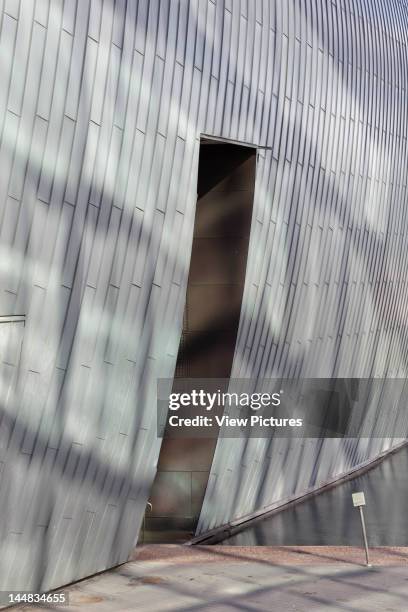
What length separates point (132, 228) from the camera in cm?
1447

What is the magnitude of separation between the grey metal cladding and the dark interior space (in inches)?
11.2

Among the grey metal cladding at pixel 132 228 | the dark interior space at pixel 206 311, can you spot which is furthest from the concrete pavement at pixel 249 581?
the dark interior space at pixel 206 311

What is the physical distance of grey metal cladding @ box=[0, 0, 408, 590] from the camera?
12.5 metres

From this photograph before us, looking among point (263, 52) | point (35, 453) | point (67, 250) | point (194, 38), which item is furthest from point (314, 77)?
point (35, 453)

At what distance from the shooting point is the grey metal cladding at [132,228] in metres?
12.5

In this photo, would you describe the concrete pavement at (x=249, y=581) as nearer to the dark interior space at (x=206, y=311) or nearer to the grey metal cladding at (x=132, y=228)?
the grey metal cladding at (x=132, y=228)

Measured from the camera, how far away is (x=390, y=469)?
27.2 m

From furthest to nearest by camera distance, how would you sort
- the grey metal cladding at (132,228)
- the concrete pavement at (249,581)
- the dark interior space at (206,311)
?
the dark interior space at (206,311)
the concrete pavement at (249,581)
the grey metal cladding at (132,228)

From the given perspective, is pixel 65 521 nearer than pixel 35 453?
No

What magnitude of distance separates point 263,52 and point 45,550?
30.4 feet

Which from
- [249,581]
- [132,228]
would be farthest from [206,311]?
[249,581]

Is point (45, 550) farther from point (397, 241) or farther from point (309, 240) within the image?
point (397, 241)

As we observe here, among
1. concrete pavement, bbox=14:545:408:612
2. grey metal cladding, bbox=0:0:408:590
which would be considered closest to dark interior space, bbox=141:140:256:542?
grey metal cladding, bbox=0:0:408:590

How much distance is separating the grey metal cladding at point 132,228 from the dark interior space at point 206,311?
28 centimetres
